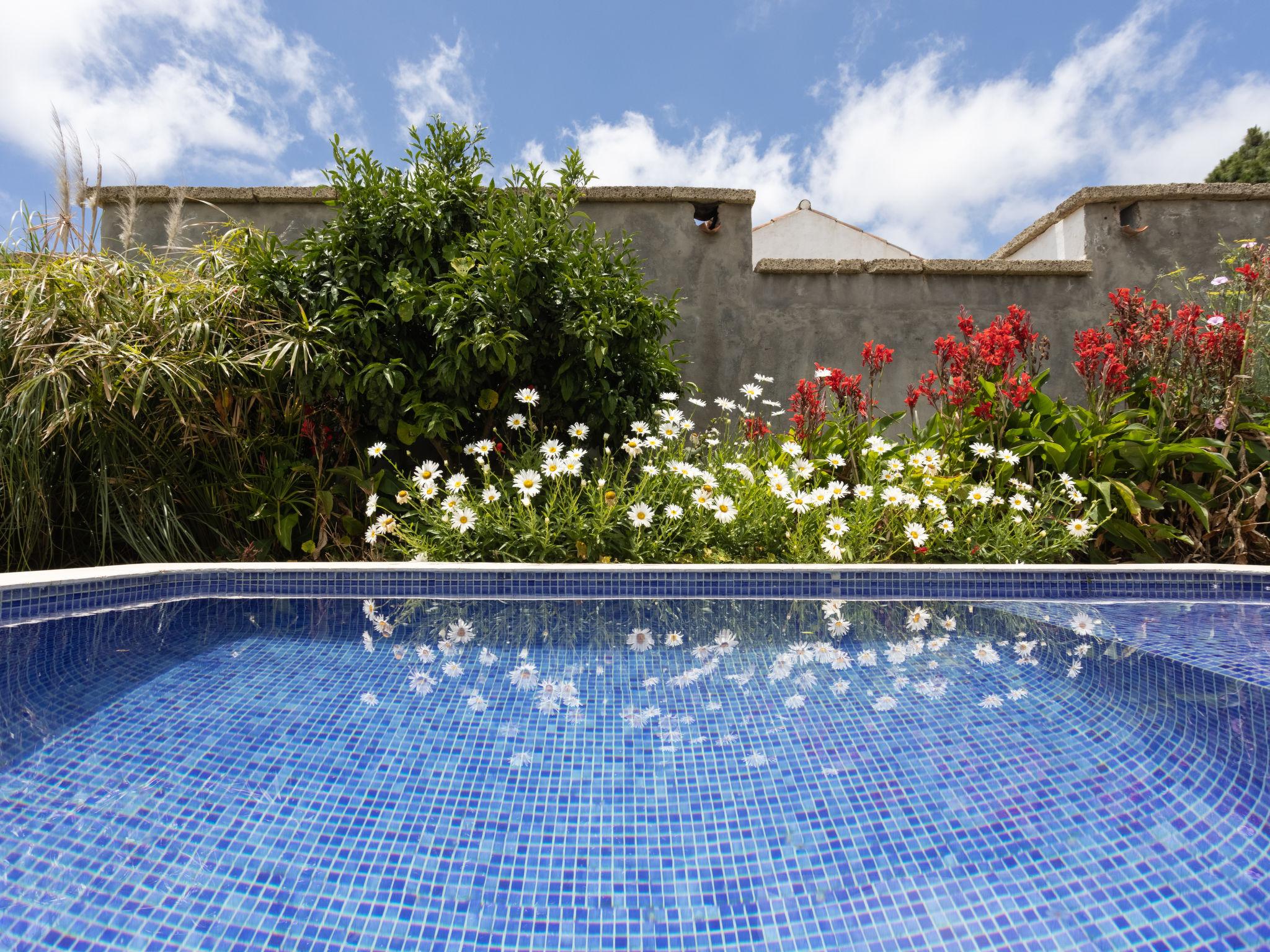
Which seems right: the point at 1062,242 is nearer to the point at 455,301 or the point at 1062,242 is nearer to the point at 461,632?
the point at 455,301

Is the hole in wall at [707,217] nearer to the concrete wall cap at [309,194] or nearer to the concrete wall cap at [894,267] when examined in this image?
the concrete wall cap at [309,194]

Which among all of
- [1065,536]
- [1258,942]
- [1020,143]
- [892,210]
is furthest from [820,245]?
[1258,942]

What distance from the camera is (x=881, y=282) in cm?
495

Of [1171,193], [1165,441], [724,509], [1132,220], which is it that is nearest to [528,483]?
[724,509]

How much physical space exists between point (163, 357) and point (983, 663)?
371 centimetres

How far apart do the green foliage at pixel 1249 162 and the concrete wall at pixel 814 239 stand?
16.2 metres

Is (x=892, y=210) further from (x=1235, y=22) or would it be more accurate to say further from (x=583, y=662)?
(x=583, y=662)

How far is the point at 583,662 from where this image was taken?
220cm

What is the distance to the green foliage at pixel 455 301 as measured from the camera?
3.35m

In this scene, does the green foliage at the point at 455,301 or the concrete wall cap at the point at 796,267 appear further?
the concrete wall cap at the point at 796,267

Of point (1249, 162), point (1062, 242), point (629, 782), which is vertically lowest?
point (629, 782)

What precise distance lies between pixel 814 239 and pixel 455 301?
862cm

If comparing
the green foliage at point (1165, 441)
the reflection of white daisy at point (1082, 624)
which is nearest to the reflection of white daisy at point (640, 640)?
the reflection of white daisy at point (1082, 624)

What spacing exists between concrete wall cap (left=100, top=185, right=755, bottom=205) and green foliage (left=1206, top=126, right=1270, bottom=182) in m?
22.2
